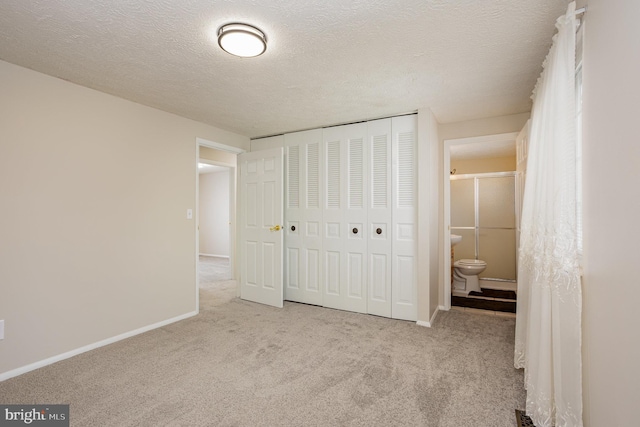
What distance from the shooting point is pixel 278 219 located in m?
3.88

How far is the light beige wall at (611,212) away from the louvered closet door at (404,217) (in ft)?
6.19

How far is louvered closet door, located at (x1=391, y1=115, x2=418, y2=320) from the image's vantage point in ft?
10.9

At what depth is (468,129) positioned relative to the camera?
11.8 ft

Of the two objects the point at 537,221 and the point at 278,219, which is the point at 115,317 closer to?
the point at 278,219

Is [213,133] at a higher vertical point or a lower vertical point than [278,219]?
higher

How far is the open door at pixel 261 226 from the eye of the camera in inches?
153

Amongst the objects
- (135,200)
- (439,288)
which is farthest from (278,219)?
Answer: (439,288)

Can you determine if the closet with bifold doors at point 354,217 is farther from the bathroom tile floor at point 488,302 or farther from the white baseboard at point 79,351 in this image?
the white baseboard at point 79,351

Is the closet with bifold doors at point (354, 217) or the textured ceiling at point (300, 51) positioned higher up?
the textured ceiling at point (300, 51)

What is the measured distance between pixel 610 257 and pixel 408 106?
2.36 meters

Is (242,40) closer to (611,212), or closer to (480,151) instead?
(611,212)

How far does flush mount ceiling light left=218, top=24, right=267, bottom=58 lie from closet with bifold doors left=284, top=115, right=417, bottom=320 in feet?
6.17

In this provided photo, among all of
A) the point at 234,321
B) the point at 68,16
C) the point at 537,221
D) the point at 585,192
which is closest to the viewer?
the point at 585,192

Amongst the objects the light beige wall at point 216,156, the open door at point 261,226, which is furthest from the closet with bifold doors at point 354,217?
the light beige wall at point 216,156
